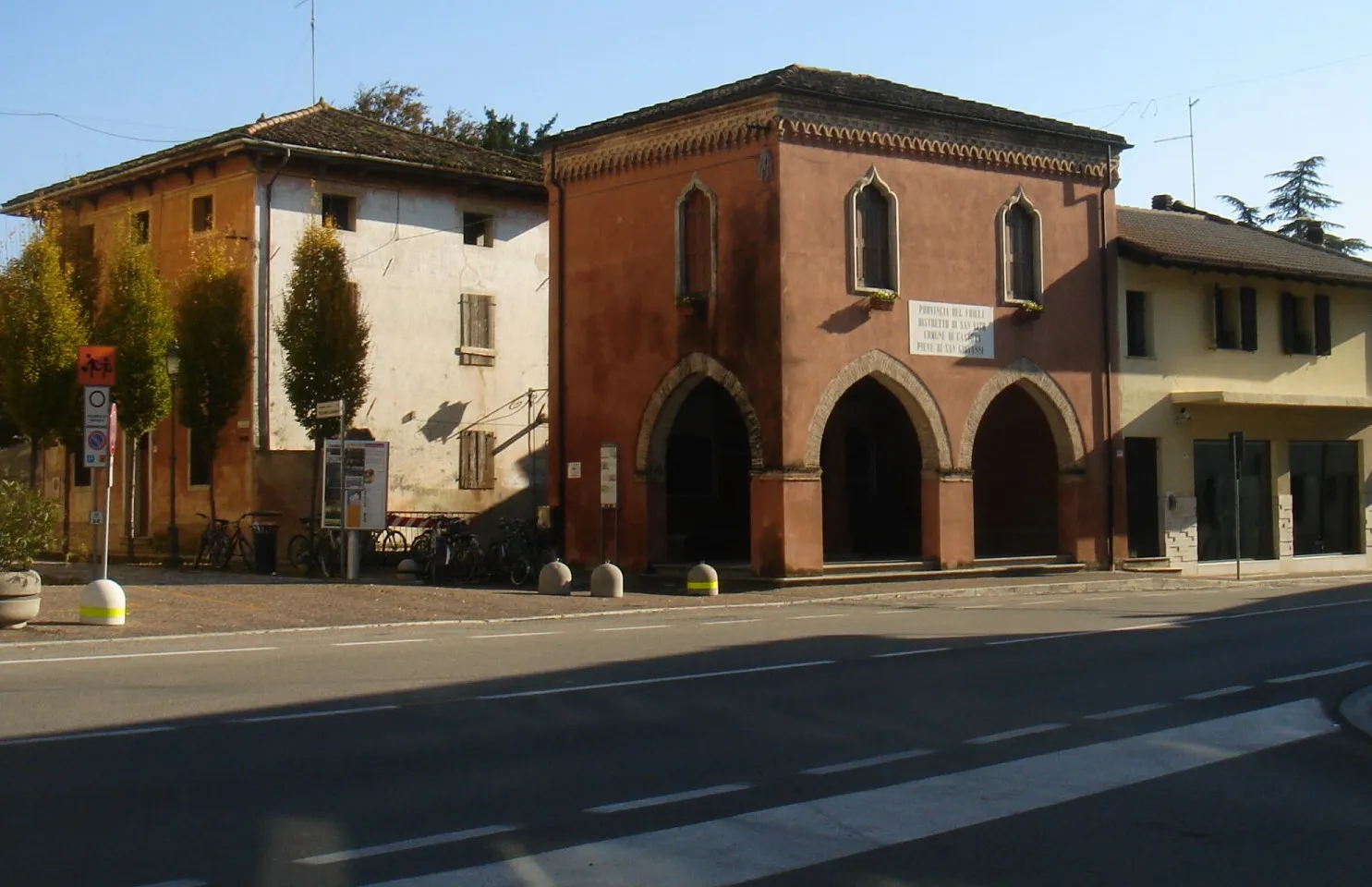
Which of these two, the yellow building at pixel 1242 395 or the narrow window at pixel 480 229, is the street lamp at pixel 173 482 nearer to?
the narrow window at pixel 480 229

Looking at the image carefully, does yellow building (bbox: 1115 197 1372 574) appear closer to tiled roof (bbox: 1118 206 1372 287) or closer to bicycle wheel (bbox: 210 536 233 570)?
tiled roof (bbox: 1118 206 1372 287)

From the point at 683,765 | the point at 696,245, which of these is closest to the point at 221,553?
the point at 696,245

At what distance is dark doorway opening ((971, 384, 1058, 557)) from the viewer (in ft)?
109

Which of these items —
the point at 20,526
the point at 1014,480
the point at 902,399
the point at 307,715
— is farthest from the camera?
the point at 1014,480

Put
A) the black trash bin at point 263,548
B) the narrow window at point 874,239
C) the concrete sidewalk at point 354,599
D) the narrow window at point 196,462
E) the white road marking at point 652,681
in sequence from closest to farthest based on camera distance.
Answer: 1. the white road marking at point 652,681
2. the concrete sidewalk at point 354,599
3. the narrow window at point 874,239
4. the black trash bin at point 263,548
5. the narrow window at point 196,462

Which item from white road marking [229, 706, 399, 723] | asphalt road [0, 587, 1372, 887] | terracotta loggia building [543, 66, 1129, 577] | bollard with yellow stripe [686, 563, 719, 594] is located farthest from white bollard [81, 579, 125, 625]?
terracotta loggia building [543, 66, 1129, 577]

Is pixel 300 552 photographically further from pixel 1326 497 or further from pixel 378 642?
pixel 1326 497

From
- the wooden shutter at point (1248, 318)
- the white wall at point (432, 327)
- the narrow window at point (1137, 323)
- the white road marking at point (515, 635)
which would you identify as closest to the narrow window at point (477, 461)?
the white wall at point (432, 327)

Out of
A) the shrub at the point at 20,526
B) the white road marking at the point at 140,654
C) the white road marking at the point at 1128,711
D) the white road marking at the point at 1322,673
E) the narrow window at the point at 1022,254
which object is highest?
the narrow window at the point at 1022,254

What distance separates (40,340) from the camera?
32094mm

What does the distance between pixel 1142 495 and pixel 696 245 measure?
11926 mm

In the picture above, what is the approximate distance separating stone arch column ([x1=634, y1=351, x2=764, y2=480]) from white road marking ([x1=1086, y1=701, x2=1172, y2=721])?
16345 mm

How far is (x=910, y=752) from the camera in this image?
953 centimetres

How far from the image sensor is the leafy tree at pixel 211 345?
3228 centimetres
